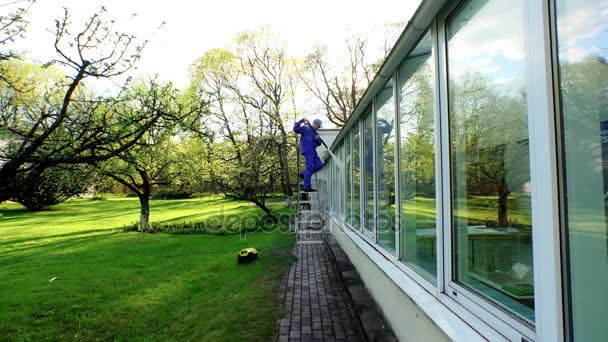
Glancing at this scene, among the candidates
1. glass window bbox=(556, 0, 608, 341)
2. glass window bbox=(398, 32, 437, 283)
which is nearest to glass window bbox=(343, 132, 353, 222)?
glass window bbox=(398, 32, 437, 283)

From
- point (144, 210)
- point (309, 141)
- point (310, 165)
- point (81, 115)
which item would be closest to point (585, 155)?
point (81, 115)

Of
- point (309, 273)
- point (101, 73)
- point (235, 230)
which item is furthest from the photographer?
point (235, 230)

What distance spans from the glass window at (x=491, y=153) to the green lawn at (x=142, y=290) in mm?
3228

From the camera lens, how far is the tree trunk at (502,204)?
1.83 m

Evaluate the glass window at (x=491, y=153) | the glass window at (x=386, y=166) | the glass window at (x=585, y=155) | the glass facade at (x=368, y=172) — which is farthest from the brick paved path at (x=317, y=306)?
the glass window at (x=585, y=155)

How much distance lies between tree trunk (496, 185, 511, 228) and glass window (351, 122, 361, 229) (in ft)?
16.1

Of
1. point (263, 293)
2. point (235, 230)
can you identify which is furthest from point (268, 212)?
point (263, 293)

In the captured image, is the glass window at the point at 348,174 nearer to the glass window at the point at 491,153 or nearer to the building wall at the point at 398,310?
the building wall at the point at 398,310

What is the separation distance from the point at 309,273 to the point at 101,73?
226 inches

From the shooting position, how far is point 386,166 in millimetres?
4609

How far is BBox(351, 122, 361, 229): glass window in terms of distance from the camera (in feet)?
22.4

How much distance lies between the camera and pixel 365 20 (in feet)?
90.3

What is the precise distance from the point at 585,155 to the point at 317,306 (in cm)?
489

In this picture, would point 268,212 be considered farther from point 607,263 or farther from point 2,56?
point 607,263
